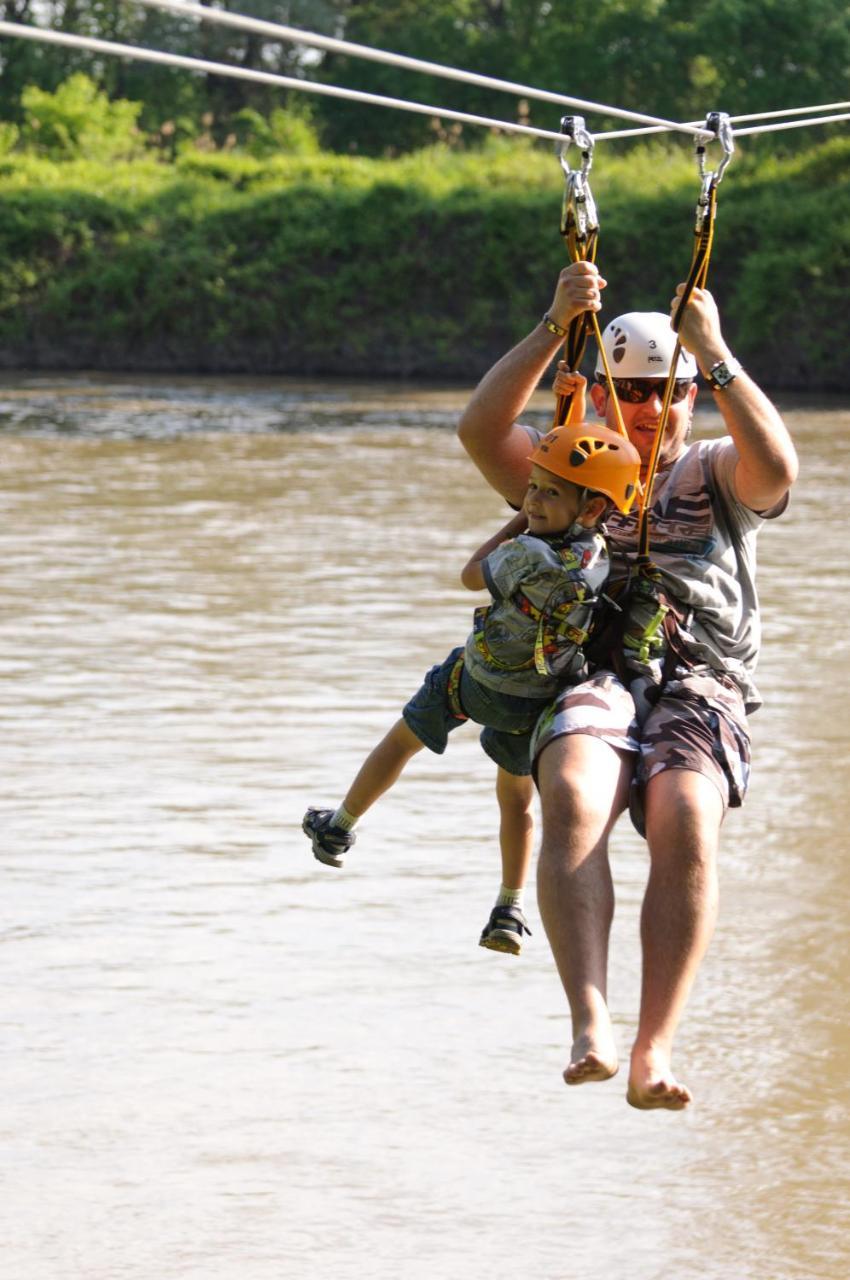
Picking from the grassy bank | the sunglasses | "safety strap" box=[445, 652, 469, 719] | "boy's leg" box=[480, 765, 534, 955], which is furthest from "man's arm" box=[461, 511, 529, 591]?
the grassy bank

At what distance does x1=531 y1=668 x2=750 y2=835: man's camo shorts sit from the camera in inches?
176

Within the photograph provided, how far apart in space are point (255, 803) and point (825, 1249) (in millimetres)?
4475

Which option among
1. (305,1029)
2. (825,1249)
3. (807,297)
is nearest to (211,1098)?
(305,1029)

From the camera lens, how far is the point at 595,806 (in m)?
4.35

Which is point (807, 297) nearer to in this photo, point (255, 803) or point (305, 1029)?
point (255, 803)

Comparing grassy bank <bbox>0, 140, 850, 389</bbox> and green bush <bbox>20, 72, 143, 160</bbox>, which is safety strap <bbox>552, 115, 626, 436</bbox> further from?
green bush <bbox>20, 72, 143, 160</bbox>

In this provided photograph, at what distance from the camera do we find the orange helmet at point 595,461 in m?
4.56

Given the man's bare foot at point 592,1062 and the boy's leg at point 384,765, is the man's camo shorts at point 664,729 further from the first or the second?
the boy's leg at point 384,765

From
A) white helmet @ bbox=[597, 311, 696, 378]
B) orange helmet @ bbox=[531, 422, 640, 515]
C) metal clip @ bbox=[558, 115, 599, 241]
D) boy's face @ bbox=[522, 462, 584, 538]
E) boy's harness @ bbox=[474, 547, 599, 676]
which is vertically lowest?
boy's harness @ bbox=[474, 547, 599, 676]

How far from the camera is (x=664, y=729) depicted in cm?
454

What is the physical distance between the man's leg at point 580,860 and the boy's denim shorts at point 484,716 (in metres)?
0.30

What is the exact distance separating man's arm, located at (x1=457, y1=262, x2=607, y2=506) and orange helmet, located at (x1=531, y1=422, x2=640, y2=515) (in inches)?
5.9

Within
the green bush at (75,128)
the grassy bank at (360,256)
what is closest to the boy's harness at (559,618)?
the grassy bank at (360,256)

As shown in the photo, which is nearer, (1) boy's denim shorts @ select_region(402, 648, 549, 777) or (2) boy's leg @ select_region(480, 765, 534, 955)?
(1) boy's denim shorts @ select_region(402, 648, 549, 777)
